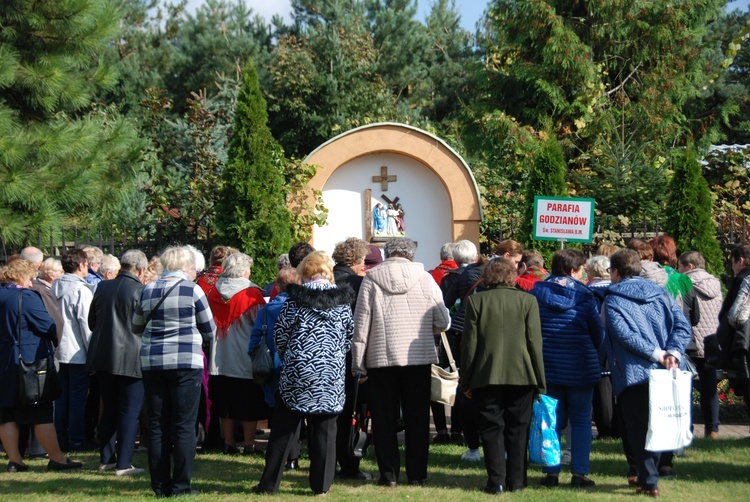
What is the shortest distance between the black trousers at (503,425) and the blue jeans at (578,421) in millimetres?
346

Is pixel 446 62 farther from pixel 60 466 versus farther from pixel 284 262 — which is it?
pixel 60 466

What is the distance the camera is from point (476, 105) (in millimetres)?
22234

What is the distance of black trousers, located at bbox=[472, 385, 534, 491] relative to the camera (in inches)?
233

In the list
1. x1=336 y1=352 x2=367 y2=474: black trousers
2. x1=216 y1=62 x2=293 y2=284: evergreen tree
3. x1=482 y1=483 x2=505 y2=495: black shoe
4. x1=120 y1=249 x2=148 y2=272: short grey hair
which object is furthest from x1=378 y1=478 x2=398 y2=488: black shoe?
x1=216 y1=62 x2=293 y2=284: evergreen tree

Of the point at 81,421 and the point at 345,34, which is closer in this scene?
the point at 81,421

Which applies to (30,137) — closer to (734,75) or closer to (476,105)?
(476,105)

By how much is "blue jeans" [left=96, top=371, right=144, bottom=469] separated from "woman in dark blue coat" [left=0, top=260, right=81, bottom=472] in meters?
0.37

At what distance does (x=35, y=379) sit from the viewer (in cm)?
665

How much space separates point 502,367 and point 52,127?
29.6ft

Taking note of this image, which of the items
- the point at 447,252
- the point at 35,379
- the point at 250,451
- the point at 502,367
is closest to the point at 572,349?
the point at 502,367

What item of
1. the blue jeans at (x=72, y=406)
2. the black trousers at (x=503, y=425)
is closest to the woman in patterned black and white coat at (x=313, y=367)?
the black trousers at (x=503, y=425)

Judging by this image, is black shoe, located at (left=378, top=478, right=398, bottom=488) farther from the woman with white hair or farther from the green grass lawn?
the woman with white hair

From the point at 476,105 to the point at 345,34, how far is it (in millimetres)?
6231

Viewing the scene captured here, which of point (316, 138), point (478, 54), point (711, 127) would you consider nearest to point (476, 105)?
point (316, 138)
